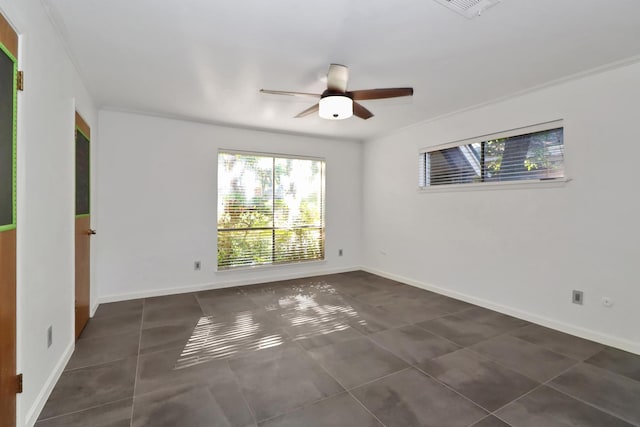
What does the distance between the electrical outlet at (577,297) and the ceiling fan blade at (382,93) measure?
2521mm

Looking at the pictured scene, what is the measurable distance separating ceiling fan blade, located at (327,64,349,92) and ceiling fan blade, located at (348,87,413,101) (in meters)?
0.11

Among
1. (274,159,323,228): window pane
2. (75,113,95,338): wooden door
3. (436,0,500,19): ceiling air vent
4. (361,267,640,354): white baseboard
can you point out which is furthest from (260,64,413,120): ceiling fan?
(361,267,640,354): white baseboard

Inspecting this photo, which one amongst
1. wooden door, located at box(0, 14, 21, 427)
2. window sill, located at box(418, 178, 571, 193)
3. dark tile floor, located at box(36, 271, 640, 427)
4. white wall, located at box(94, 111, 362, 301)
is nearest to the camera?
wooden door, located at box(0, 14, 21, 427)

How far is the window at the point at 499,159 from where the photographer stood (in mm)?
3252

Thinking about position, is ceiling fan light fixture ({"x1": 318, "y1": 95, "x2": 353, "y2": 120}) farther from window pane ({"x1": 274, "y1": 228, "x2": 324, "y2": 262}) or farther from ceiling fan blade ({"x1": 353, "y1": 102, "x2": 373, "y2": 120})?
window pane ({"x1": 274, "y1": 228, "x2": 324, "y2": 262})

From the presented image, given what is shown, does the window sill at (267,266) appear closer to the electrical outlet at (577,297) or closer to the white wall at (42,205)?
the white wall at (42,205)

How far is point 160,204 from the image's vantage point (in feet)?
14.2

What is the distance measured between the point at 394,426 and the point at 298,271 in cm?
374

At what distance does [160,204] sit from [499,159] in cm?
449

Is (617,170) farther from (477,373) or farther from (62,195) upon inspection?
(62,195)

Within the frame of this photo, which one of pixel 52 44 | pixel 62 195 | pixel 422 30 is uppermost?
pixel 422 30

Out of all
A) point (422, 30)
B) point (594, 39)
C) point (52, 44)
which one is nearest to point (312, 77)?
point (422, 30)

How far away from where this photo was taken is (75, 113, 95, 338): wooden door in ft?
9.48

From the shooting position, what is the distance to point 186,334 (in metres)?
3.02
